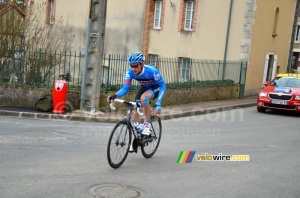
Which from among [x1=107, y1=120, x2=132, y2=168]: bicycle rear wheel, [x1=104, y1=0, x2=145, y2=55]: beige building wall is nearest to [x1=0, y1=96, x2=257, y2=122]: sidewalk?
[x1=107, y1=120, x2=132, y2=168]: bicycle rear wheel

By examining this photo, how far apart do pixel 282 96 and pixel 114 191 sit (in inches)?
475

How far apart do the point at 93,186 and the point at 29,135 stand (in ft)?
13.2

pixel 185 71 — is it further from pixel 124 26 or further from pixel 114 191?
pixel 114 191

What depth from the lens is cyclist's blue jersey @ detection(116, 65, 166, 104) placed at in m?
7.26

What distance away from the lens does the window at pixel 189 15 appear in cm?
2370

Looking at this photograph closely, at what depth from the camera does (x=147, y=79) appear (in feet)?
24.4

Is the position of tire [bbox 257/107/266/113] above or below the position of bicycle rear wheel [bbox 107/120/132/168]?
below

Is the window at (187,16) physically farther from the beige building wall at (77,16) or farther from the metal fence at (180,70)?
the beige building wall at (77,16)

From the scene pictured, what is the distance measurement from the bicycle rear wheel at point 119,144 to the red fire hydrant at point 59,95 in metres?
6.41

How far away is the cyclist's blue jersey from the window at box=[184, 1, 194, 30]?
55.0 ft

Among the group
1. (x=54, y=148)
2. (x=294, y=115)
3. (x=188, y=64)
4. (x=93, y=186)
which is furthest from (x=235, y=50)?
(x=93, y=186)

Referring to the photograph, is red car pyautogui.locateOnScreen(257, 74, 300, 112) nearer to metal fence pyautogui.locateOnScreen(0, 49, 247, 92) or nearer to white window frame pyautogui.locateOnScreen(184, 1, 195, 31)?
metal fence pyautogui.locateOnScreen(0, 49, 247, 92)

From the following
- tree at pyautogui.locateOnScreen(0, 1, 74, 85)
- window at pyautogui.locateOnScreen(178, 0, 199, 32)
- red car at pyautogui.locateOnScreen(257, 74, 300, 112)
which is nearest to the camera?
tree at pyautogui.locateOnScreen(0, 1, 74, 85)

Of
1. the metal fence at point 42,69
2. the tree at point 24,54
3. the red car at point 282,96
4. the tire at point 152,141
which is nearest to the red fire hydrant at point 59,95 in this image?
the metal fence at point 42,69
